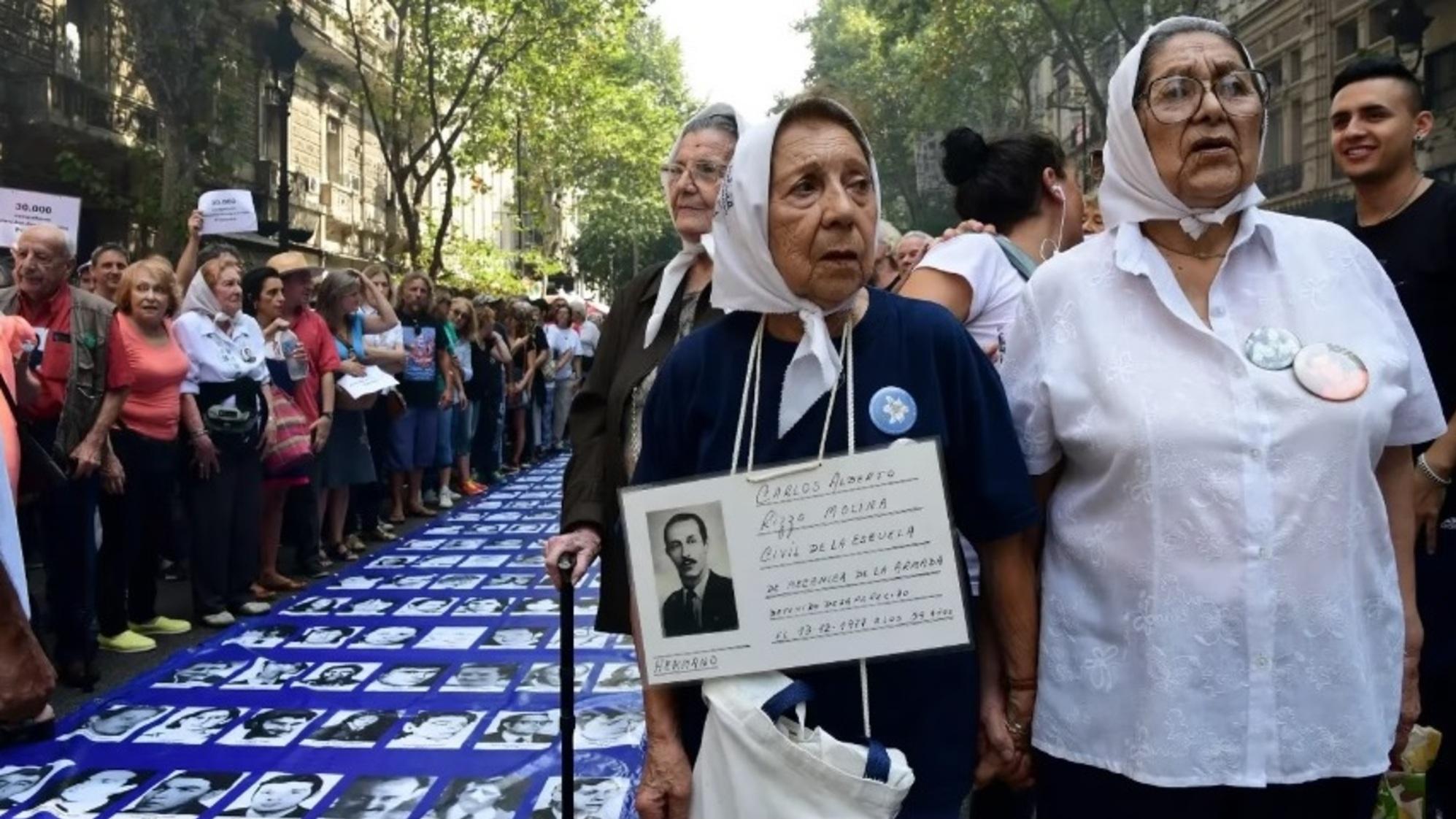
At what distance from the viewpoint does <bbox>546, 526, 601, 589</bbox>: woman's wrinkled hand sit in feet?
10.1

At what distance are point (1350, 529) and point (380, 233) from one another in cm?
3555

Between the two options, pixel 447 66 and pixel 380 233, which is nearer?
pixel 447 66

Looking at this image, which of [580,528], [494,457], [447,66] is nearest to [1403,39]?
[494,457]

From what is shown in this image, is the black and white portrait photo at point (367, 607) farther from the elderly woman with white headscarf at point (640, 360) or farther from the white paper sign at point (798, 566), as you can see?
the white paper sign at point (798, 566)

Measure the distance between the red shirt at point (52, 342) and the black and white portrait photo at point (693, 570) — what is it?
4857 millimetres

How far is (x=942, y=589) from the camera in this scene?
6.72ft

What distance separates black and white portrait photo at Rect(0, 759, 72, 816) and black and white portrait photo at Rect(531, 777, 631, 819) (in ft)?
6.16

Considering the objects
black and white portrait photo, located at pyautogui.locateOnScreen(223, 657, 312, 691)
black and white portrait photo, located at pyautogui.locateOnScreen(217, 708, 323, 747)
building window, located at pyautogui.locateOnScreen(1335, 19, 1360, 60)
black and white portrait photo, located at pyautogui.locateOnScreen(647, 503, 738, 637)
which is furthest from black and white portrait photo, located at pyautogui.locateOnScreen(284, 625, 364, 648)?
building window, located at pyautogui.locateOnScreen(1335, 19, 1360, 60)

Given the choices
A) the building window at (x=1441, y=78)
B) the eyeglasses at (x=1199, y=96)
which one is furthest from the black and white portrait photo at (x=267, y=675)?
the building window at (x=1441, y=78)

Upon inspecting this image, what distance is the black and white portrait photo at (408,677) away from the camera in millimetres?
5938

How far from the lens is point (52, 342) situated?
234 inches

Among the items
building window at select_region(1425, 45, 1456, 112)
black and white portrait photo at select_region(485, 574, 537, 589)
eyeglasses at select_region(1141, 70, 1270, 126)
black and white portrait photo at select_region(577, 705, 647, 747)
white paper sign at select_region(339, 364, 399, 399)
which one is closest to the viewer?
eyeglasses at select_region(1141, 70, 1270, 126)

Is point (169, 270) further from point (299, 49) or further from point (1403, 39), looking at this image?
point (1403, 39)

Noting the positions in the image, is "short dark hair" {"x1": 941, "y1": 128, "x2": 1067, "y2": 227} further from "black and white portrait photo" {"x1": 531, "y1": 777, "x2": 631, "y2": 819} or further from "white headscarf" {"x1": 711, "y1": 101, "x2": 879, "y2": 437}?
"black and white portrait photo" {"x1": 531, "y1": 777, "x2": 631, "y2": 819}
